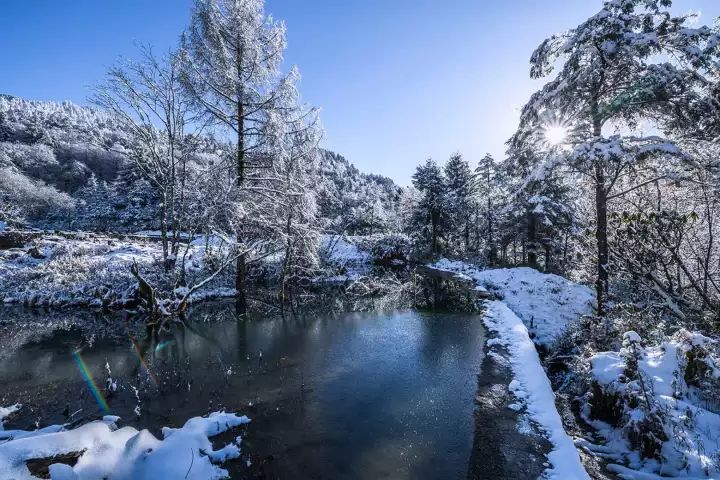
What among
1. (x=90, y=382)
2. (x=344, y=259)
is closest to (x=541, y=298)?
(x=90, y=382)

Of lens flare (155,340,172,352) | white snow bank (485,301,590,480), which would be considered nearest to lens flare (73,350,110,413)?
lens flare (155,340,172,352)

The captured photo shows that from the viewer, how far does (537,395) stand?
5.96m

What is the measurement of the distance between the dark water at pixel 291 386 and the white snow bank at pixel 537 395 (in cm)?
77

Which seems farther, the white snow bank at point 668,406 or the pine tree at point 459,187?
the pine tree at point 459,187

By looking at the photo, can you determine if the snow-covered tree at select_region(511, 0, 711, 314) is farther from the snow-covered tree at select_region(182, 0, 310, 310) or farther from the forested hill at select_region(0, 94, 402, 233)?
the forested hill at select_region(0, 94, 402, 233)

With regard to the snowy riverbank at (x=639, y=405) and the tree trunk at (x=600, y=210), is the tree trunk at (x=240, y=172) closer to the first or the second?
the snowy riverbank at (x=639, y=405)

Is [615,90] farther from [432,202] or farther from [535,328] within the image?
[432,202]

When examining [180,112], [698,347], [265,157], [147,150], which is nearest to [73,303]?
[147,150]

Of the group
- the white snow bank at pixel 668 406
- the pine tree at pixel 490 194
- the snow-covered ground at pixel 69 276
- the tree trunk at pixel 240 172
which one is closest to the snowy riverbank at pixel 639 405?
the white snow bank at pixel 668 406

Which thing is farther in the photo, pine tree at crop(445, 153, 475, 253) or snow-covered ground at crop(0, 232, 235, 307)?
pine tree at crop(445, 153, 475, 253)

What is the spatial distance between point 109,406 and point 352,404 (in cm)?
401

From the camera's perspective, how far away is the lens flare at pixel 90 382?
5648 millimetres

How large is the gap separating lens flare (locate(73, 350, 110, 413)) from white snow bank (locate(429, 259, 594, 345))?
10.1 m

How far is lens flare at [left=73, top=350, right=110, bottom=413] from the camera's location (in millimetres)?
5648
